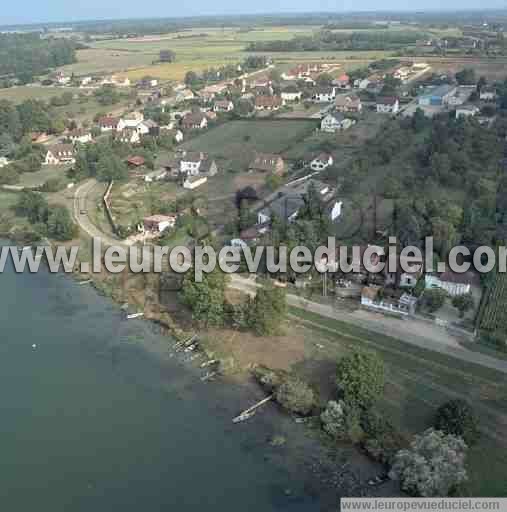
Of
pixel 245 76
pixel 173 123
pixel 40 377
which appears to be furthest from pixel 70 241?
pixel 245 76

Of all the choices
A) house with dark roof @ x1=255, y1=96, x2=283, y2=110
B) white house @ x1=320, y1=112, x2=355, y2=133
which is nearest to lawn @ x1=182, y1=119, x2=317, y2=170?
white house @ x1=320, y1=112, x2=355, y2=133

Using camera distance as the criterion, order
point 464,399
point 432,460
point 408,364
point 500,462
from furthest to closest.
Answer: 1. point 408,364
2. point 464,399
3. point 500,462
4. point 432,460

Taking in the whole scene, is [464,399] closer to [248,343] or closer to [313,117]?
[248,343]

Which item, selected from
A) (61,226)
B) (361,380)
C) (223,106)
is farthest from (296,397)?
(223,106)

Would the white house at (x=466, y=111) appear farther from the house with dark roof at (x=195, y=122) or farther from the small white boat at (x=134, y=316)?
the small white boat at (x=134, y=316)

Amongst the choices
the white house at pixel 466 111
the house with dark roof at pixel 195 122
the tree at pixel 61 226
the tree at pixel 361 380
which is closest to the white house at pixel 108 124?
the house with dark roof at pixel 195 122

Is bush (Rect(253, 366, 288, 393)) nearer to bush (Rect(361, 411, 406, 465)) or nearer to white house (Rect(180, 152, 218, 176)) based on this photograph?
bush (Rect(361, 411, 406, 465))
